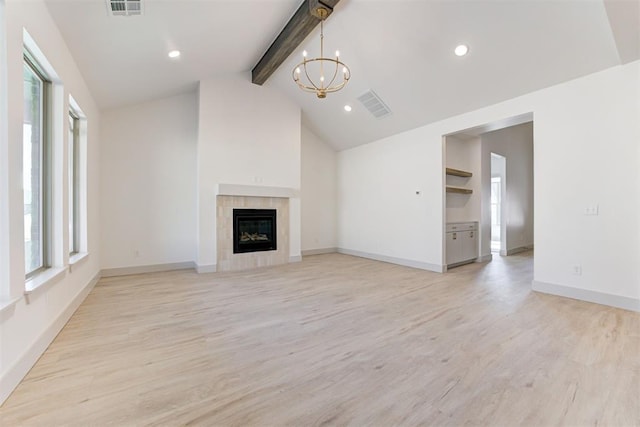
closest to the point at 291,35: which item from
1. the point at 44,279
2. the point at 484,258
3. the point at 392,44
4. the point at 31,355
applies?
the point at 392,44

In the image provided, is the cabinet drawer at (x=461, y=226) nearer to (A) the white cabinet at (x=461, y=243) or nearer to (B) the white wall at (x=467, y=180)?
(A) the white cabinet at (x=461, y=243)

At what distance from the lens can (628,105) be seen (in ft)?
10.5

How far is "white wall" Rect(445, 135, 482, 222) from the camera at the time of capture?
6055 millimetres

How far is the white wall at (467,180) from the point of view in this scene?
238 inches

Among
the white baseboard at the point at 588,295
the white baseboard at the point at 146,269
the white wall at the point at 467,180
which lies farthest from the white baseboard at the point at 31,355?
the white wall at the point at 467,180

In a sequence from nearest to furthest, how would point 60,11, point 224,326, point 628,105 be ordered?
point 60,11 → point 224,326 → point 628,105

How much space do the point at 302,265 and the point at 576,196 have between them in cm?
Answer: 446

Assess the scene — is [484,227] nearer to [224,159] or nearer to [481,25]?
[481,25]

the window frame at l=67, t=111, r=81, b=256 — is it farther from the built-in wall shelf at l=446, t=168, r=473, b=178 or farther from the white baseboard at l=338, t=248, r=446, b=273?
the built-in wall shelf at l=446, t=168, r=473, b=178

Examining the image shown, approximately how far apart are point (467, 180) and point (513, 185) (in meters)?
2.07

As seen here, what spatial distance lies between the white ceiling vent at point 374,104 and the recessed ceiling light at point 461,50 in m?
1.62

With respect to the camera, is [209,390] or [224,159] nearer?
[209,390]

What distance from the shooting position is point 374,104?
5414mm

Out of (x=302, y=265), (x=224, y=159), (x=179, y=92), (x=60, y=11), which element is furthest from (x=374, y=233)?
(x=60, y=11)
